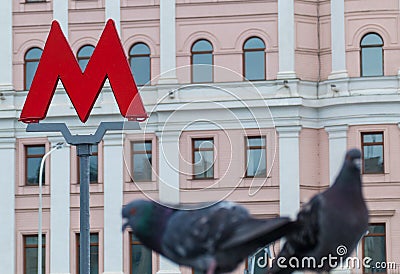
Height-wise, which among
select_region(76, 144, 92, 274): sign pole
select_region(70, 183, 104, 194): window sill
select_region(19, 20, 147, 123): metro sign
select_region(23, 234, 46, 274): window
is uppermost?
select_region(19, 20, 147, 123): metro sign

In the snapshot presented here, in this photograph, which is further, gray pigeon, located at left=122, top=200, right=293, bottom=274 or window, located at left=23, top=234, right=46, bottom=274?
window, located at left=23, top=234, right=46, bottom=274

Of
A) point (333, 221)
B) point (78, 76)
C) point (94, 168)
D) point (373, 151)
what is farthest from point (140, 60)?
point (333, 221)

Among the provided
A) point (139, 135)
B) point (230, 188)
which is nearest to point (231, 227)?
point (230, 188)

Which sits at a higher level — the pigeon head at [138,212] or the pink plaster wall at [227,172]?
the pink plaster wall at [227,172]

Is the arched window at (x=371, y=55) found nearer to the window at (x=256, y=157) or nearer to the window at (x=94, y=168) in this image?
the window at (x=94, y=168)

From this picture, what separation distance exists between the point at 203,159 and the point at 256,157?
0.35m

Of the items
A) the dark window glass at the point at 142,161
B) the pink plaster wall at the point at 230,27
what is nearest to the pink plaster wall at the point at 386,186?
the pink plaster wall at the point at 230,27

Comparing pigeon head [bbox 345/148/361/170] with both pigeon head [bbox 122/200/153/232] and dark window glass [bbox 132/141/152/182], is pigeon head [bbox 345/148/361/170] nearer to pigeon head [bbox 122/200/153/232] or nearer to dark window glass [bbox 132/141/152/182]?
pigeon head [bbox 122/200/153/232]

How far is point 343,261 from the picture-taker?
6.47 metres

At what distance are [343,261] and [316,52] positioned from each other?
42.9 meters

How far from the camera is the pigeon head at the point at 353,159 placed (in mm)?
6125

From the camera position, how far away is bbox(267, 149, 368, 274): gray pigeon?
6055 millimetres

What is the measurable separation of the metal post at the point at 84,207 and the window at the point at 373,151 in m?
31.2

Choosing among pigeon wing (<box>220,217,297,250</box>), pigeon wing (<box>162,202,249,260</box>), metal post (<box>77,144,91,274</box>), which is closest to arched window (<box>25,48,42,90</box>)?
metal post (<box>77,144,91,274</box>)
